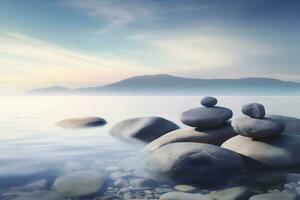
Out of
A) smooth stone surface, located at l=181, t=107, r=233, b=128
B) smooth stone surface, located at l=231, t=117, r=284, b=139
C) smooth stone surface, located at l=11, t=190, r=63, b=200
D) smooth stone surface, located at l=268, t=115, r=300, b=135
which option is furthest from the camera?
smooth stone surface, located at l=268, t=115, r=300, b=135

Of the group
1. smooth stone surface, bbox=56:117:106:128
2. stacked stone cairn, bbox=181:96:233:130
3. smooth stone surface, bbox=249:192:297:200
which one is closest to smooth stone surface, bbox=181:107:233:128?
stacked stone cairn, bbox=181:96:233:130

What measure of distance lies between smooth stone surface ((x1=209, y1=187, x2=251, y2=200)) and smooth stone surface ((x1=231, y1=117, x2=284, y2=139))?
10.4 ft

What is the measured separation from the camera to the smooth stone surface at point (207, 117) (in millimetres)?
13164

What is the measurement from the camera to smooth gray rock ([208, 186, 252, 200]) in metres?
7.95

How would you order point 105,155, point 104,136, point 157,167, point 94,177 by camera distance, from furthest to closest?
point 104,136 < point 105,155 < point 157,167 < point 94,177

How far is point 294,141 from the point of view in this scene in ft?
37.5

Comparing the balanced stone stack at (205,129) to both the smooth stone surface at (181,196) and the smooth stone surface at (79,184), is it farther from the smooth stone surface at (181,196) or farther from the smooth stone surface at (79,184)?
the smooth stone surface at (181,196)

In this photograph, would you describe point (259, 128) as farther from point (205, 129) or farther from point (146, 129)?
point (146, 129)

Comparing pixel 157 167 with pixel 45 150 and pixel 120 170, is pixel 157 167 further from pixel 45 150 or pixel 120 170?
pixel 45 150

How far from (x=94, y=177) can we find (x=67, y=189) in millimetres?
892

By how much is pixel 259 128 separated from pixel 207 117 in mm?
2112

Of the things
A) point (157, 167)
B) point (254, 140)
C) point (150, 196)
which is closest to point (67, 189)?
point (150, 196)

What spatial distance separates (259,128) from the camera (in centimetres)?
1139

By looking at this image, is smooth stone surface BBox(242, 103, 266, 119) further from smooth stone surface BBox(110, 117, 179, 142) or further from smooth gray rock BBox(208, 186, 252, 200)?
smooth stone surface BBox(110, 117, 179, 142)
